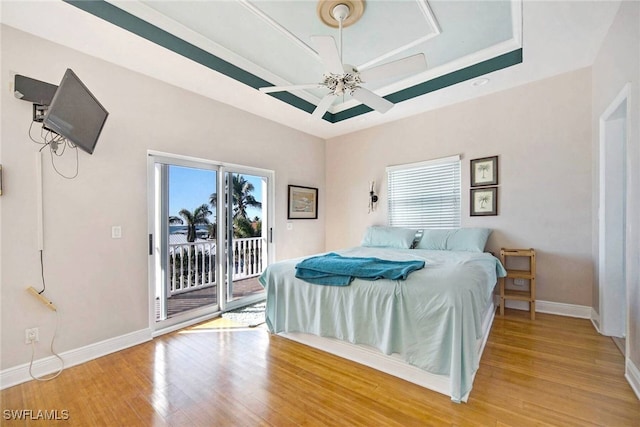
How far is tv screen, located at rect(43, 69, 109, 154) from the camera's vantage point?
192cm

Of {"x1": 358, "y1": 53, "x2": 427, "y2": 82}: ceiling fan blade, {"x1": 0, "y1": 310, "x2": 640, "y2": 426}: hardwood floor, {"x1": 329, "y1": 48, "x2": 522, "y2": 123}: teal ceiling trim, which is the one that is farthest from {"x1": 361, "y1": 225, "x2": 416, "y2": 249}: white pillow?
{"x1": 358, "y1": 53, "x2": 427, "y2": 82}: ceiling fan blade

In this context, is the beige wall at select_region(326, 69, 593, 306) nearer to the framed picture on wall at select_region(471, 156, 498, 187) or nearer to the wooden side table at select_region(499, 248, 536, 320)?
the framed picture on wall at select_region(471, 156, 498, 187)

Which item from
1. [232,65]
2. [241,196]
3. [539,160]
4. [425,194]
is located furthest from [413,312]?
[232,65]

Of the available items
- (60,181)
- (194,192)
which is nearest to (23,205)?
(60,181)

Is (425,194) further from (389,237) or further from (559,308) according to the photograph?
(559,308)

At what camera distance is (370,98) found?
266 centimetres

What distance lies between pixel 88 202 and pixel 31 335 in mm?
1169

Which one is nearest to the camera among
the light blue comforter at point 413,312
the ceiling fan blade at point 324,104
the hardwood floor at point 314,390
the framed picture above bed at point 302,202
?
the hardwood floor at point 314,390

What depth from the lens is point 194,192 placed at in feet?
11.2

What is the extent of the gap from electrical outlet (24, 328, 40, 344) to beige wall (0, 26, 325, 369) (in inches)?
1.2

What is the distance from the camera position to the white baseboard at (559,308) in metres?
3.06

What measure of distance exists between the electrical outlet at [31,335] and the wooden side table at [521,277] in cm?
466

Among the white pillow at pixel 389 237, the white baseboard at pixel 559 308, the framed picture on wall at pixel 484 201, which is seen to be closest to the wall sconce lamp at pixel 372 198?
the white pillow at pixel 389 237

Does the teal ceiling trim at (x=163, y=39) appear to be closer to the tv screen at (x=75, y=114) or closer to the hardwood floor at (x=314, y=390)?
the tv screen at (x=75, y=114)
